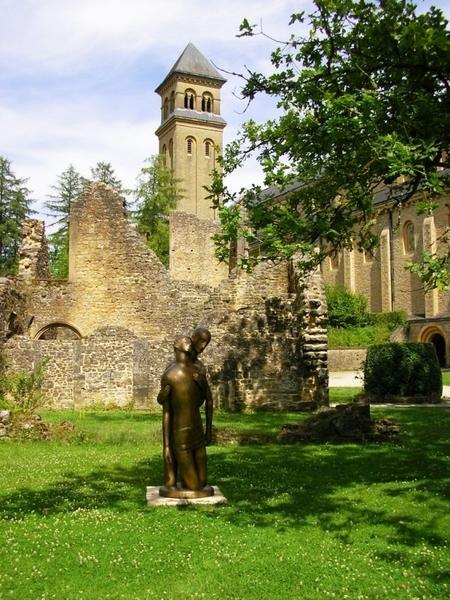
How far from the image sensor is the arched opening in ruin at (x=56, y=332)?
69.9 ft

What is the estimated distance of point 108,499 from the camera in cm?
680

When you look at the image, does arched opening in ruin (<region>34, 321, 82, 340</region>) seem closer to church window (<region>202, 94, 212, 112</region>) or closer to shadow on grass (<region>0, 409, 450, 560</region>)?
shadow on grass (<region>0, 409, 450, 560</region>)

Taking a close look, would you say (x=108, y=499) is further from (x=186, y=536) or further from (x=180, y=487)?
(x=186, y=536)

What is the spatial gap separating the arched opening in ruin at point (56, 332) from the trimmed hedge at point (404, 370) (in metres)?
10.2

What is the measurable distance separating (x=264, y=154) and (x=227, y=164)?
788 mm

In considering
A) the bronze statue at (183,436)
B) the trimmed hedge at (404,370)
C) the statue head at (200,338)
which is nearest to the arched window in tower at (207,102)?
the trimmed hedge at (404,370)

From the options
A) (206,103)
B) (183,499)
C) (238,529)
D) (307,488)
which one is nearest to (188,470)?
(183,499)

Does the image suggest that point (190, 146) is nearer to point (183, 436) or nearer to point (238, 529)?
point (183, 436)

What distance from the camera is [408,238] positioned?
48312mm

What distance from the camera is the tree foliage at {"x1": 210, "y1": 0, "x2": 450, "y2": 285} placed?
711 centimetres

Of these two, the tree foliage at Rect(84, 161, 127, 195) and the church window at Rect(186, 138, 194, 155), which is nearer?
the tree foliage at Rect(84, 161, 127, 195)

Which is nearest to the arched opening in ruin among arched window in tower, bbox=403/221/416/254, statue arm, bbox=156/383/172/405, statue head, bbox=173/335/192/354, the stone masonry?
the stone masonry

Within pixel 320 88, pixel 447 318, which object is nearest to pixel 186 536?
pixel 320 88

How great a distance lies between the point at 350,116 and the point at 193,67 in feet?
230
